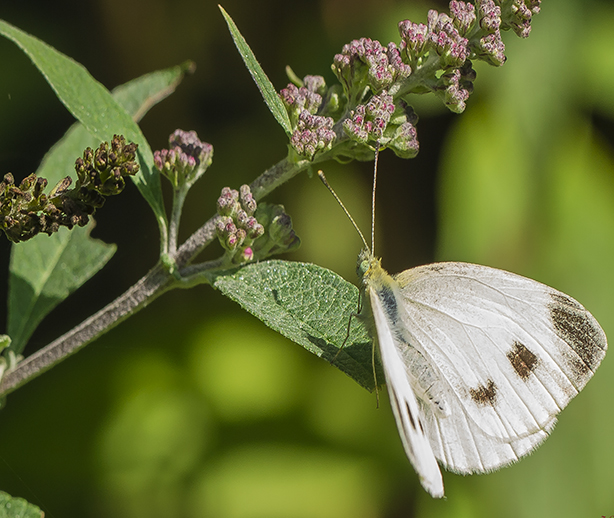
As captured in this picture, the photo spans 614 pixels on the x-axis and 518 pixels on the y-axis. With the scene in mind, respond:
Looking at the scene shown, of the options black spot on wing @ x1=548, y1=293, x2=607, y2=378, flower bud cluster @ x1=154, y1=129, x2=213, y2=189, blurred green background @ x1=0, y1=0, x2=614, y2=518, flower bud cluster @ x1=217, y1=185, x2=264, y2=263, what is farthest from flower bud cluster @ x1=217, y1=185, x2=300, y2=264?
blurred green background @ x1=0, y1=0, x2=614, y2=518

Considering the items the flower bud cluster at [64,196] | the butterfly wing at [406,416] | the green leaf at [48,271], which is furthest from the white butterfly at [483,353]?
the green leaf at [48,271]

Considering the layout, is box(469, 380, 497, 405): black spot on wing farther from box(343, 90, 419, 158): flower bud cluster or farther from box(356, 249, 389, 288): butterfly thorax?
box(343, 90, 419, 158): flower bud cluster

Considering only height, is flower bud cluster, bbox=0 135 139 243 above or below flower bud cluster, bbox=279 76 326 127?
above

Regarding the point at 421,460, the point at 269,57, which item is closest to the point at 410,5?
the point at 269,57

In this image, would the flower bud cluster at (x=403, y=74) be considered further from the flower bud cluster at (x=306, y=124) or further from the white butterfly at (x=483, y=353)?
the white butterfly at (x=483, y=353)

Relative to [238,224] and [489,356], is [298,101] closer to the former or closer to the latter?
[238,224]

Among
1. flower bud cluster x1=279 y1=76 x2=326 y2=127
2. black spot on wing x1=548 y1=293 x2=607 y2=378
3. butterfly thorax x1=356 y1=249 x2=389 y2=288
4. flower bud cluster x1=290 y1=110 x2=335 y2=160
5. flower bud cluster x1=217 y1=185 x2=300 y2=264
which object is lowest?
black spot on wing x1=548 y1=293 x2=607 y2=378

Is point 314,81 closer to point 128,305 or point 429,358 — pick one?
point 128,305
